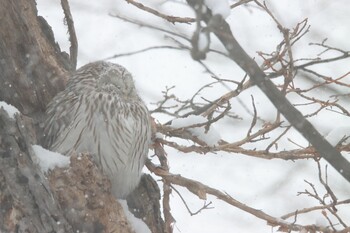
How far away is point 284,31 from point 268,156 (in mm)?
1397

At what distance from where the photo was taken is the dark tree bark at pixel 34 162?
3053mm

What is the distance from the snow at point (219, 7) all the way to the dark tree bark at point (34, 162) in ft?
4.42

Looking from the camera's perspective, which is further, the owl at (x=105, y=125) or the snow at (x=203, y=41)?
the owl at (x=105, y=125)

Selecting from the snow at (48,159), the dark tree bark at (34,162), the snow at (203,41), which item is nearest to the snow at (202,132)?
the dark tree bark at (34,162)

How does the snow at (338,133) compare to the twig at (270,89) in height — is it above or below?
above

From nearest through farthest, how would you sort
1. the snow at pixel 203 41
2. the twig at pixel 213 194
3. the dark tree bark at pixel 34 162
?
the snow at pixel 203 41, the dark tree bark at pixel 34 162, the twig at pixel 213 194

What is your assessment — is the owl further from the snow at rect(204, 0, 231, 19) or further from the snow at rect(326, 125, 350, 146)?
the snow at rect(204, 0, 231, 19)

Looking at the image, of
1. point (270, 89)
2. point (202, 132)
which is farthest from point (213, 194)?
point (270, 89)

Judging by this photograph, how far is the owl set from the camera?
3.99 m

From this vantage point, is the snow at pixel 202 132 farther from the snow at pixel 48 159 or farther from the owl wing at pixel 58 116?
the snow at pixel 48 159

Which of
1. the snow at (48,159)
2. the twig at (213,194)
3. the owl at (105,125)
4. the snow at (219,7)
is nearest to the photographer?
the snow at (219,7)

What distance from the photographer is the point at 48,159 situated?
3.54m

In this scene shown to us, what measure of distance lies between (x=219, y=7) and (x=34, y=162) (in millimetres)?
1445

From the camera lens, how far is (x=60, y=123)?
4.07 m
